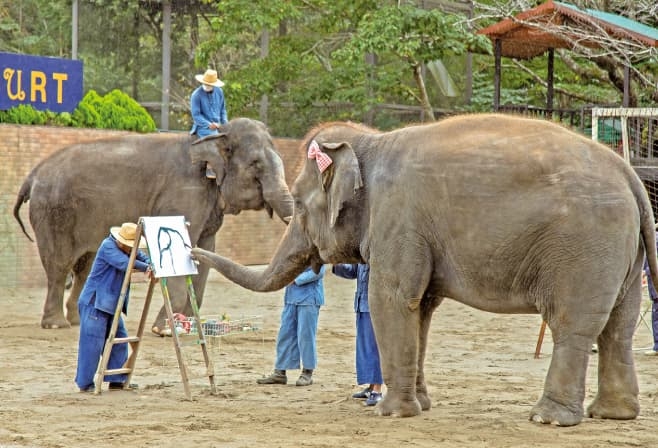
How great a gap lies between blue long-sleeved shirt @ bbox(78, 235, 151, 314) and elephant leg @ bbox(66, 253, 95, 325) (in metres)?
4.35

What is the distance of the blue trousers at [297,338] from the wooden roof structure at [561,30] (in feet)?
37.7

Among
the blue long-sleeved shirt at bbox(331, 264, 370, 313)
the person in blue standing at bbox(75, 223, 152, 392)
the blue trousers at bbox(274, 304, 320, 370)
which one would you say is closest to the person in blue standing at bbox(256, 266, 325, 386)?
the blue trousers at bbox(274, 304, 320, 370)

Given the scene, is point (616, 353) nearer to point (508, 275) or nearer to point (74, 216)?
point (508, 275)

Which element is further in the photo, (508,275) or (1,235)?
(1,235)

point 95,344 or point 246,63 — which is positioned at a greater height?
point 246,63

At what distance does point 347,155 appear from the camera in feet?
28.3

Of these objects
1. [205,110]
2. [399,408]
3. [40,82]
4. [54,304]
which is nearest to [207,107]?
[205,110]

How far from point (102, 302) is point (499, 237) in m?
3.39

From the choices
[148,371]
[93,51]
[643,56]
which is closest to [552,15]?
[643,56]

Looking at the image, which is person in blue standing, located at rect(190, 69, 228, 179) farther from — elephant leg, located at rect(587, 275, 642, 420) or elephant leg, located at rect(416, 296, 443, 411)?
elephant leg, located at rect(587, 275, 642, 420)

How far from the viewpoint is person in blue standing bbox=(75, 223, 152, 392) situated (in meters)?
9.51

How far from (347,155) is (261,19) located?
14124 millimetres

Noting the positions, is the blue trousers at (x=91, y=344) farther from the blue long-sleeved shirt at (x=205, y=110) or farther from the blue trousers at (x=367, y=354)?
the blue long-sleeved shirt at (x=205, y=110)

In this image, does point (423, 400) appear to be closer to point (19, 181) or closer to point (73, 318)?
point (73, 318)
